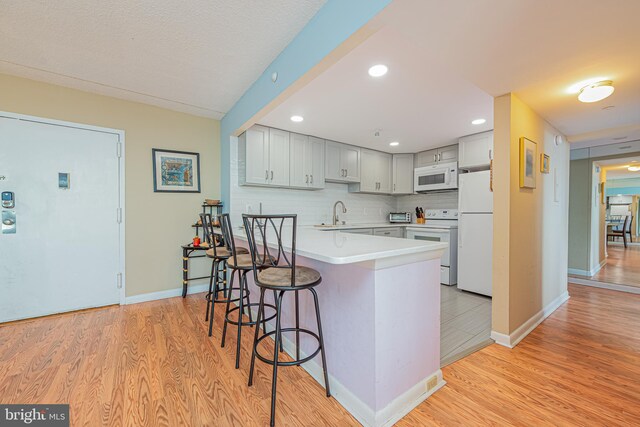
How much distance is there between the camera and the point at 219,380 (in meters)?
1.68

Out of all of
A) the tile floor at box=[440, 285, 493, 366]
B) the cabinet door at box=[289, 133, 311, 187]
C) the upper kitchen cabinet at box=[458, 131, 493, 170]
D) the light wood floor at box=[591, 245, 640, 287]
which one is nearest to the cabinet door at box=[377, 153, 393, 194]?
the upper kitchen cabinet at box=[458, 131, 493, 170]

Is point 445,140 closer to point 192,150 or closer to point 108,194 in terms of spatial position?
point 192,150

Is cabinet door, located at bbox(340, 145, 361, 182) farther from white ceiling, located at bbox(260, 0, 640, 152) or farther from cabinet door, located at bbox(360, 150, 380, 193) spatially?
white ceiling, located at bbox(260, 0, 640, 152)

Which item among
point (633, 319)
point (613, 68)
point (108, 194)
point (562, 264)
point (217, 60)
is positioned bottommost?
point (633, 319)

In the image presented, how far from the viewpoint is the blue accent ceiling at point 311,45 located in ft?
4.33

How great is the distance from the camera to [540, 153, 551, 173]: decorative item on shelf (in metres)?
2.61

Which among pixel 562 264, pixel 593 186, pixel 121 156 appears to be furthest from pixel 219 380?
pixel 593 186

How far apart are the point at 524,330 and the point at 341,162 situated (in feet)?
10.1

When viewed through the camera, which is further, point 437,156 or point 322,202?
point 437,156

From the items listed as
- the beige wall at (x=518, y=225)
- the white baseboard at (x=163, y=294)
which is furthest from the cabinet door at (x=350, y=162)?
the white baseboard at (x=163, y=294)

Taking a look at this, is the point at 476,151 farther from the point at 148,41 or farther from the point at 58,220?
the point at 58,220

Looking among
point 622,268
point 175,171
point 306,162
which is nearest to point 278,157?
point 306,162

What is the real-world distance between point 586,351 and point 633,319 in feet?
4.20

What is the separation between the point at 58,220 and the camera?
270 cm
